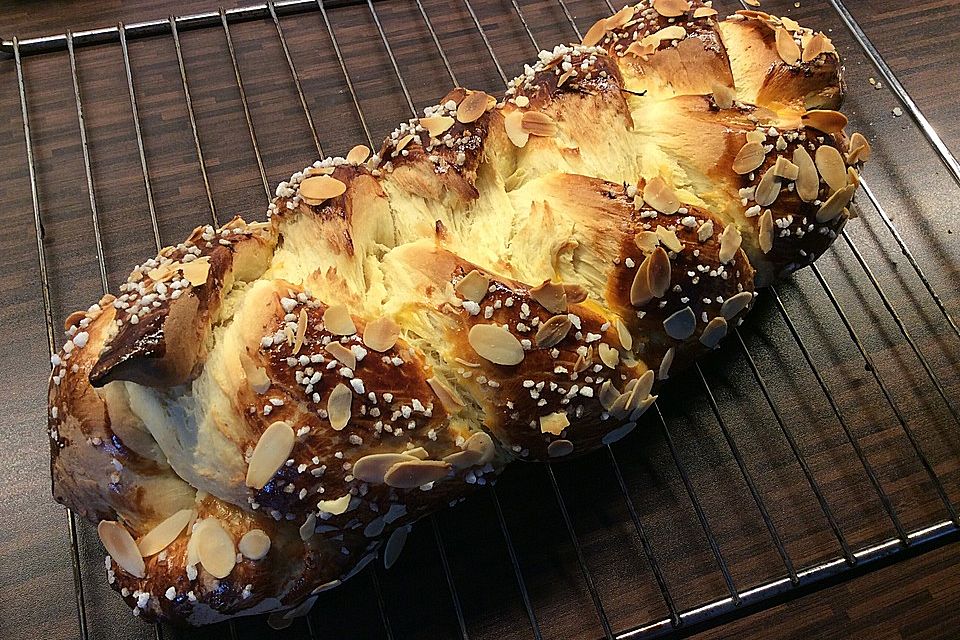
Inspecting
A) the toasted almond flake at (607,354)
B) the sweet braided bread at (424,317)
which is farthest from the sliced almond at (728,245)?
the toasted almond flake at (607,354)

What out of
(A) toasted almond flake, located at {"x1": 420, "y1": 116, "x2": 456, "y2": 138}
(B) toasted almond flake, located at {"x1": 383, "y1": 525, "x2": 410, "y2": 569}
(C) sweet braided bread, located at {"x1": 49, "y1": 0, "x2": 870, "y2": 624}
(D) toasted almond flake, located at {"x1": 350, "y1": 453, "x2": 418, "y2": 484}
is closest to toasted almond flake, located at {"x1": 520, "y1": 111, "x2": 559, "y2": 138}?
(C) sweet braided bread, located at {"x1": 49, "y1": 0, "x2": 870, "y2": 624}

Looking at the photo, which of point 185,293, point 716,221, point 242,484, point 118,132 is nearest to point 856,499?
point 716,221

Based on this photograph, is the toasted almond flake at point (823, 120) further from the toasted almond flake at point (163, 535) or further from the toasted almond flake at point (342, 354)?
the toasted almond flake at point (163, 535)

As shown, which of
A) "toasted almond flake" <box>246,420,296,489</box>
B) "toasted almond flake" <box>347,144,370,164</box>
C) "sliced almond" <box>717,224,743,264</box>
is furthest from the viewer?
"toasted almond flake" <box>347,144,370,164</box>

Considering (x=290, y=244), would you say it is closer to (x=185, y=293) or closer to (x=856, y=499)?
(x=185, y=293)

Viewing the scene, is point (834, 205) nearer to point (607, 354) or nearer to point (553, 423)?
point (607, 354)

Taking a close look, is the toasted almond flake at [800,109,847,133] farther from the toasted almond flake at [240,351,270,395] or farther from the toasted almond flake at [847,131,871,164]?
the toasted almond flake at [240,351,270,395]
